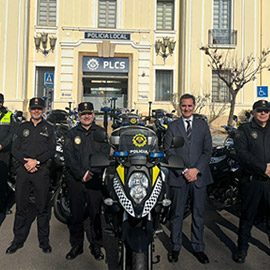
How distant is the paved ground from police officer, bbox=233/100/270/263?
258 mm

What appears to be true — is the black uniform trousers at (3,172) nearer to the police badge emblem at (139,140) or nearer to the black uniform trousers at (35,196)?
the black uniform trousers at (35,196)

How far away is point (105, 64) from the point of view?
18.7 metres

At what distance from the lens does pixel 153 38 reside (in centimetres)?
1870

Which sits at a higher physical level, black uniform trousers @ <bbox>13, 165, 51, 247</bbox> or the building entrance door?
the building entrance door

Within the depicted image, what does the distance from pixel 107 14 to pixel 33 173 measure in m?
17.3

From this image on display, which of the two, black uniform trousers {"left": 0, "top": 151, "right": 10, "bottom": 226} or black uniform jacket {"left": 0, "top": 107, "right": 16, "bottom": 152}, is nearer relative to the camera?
black uniform jacket {"left": 0, "top": 107, "right": 16, "bottom": 152}

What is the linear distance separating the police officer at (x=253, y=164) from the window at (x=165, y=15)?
17.1 metres

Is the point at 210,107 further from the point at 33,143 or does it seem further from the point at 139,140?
the point at 139,140

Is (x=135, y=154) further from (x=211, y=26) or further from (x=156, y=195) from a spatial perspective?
(x=211, y=26)

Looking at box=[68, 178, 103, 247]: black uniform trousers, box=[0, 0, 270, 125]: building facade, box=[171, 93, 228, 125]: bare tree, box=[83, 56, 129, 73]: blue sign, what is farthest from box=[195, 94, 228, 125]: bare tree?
box=[68, 178, 103, 247]: black uniform trousers

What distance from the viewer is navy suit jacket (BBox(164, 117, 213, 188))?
11.6ft

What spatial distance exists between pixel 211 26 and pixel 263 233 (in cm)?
1658

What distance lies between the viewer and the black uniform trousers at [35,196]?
3.61 meters

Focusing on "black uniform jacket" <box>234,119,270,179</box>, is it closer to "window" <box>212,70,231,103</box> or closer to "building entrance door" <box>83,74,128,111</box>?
"window" <box>212,70,231,103</box>
